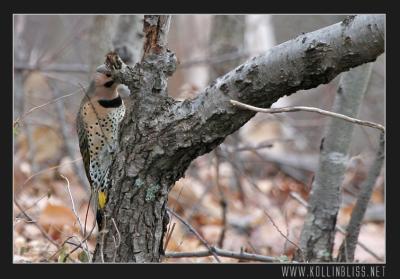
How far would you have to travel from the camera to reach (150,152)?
2816mm

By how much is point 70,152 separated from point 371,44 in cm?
416

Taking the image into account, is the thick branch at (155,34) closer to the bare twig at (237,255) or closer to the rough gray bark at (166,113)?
the rough gray bark at (166,113)

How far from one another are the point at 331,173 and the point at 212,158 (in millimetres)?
1483

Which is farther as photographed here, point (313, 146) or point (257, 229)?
point (313, 146)

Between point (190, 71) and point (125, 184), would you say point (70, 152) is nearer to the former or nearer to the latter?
point (125, 184)

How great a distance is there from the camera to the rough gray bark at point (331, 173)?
3.92m

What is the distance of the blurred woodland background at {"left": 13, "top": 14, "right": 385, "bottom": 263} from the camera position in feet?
16.6

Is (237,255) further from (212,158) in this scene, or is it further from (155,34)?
(212,158)

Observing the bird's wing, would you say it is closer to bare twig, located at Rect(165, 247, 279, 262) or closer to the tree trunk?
the tree trunk

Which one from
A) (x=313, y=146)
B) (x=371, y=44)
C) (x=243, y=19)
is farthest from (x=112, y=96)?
(x=313, y=146)

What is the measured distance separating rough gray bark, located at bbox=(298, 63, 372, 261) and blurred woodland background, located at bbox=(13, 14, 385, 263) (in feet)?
1.27

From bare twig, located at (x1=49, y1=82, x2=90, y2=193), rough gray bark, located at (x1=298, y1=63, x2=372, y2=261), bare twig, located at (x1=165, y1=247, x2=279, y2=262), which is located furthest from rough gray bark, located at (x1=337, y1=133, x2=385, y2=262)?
bare twig, located at (x1=49, y1=82, x2=90, y2=193)

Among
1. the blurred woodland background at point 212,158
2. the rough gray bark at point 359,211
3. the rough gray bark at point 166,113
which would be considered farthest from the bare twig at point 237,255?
the blurred woodland background at point 212,158

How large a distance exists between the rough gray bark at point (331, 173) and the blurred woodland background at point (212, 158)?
388mm
